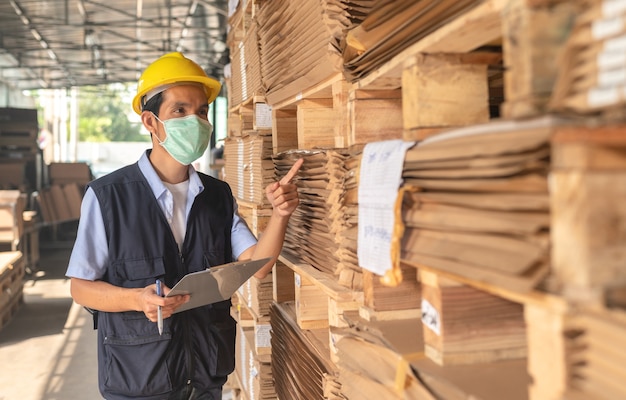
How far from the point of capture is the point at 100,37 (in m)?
18.9

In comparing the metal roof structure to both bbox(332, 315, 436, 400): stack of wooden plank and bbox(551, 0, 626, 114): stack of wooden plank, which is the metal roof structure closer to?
bbox(332, 315, 436, 400): stack of wooden plank

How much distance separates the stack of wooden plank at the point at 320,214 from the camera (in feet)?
8.62

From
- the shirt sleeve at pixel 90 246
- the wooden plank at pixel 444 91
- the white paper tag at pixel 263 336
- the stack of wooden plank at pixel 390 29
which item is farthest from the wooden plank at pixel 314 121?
the white paper tag at pixel 263 336

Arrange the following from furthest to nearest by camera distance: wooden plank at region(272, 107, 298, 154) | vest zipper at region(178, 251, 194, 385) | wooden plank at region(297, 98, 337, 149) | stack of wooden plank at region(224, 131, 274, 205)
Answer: stack of wooden plank at region(224, 131, 274, 205), wooden plank at region(272, 107, 298, 154), wooden plank at region(297, 98, 337, 149), vest zipper at region(178, 251, 194, 385)

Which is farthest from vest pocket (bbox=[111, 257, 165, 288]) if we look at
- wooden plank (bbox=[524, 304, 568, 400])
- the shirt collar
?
wooden plank (bbox=[524, 304, 568, 400])

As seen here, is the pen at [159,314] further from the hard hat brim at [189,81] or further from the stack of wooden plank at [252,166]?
the stack of wooden plank at [252,166]

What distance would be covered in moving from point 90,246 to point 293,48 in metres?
1.52

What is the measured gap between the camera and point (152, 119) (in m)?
Result: 3.50

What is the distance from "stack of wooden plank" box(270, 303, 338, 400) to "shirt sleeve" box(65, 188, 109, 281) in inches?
46.8

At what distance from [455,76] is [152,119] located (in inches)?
84.0

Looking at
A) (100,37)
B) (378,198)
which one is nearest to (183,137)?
(378,198)

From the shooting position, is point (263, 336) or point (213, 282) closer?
point (213, 282)

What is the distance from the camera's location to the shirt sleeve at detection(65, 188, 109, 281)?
3.08 metres

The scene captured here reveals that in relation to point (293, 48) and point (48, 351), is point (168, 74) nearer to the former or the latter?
point (293, 48)
